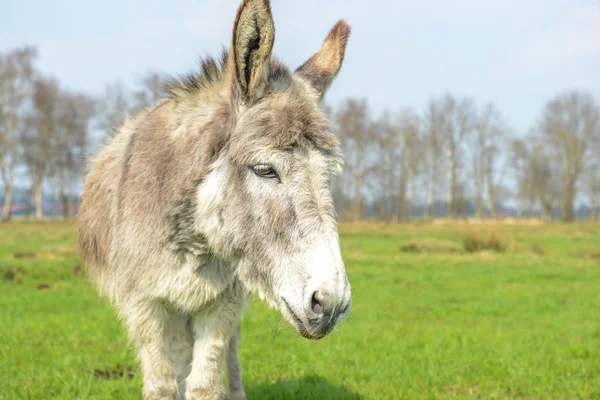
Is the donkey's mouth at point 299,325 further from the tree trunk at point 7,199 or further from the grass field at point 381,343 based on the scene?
the tree trunk at point 7,199

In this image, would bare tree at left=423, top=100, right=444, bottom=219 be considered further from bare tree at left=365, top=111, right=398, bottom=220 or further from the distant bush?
the distant bush

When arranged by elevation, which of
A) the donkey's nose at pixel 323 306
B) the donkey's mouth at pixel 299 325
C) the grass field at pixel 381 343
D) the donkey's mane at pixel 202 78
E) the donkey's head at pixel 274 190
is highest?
the donkey's mane at pixel 202 78

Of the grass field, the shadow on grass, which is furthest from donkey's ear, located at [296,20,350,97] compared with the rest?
the shadow on grass

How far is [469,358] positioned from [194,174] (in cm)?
480

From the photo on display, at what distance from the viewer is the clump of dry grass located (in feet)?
72.7

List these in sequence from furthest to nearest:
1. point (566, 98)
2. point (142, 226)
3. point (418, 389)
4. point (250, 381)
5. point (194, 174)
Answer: point (566, 98)
point (250, 381)
point (418, 389)
point (142, 226)
point (194, 174)

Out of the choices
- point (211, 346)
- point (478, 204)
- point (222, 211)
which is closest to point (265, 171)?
point (222, 211)

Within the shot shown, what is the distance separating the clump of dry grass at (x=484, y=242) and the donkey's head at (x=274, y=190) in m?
20.6

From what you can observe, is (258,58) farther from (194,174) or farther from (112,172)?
(112,172)

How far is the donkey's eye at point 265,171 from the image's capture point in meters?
2.81

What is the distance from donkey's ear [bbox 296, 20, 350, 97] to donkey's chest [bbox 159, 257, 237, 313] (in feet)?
3.99

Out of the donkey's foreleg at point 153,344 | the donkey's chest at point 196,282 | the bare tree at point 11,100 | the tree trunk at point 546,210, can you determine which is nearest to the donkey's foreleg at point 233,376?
the donkey's foreleg at point 153,344

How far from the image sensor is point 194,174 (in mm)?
3162

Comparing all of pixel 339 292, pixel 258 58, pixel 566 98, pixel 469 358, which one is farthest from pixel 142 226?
pixel 566 98
